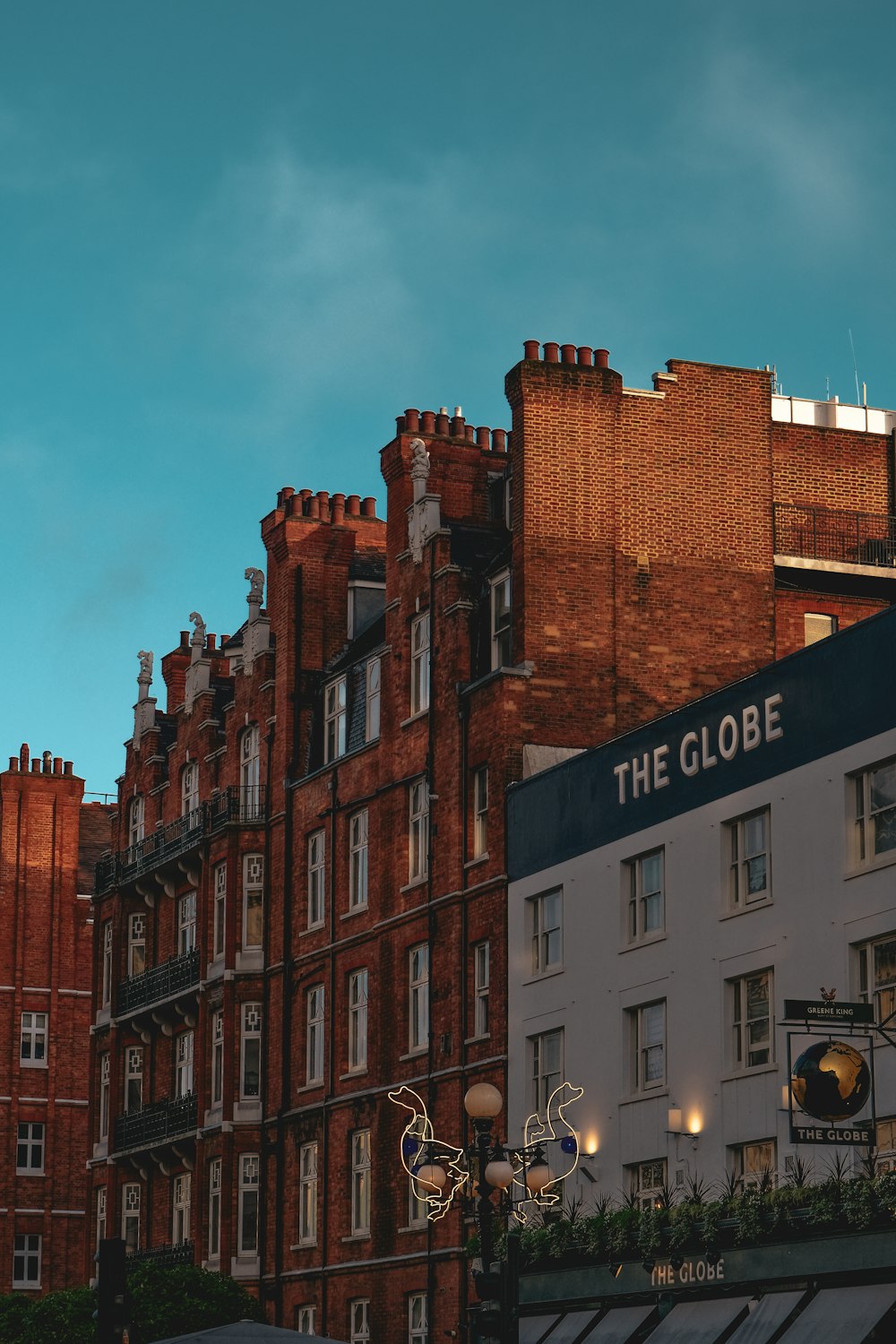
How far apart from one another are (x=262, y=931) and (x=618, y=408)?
16.7 metres

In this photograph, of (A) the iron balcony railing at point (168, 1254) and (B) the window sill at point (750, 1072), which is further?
(A) the iron balcony railing at point (168, 1254)

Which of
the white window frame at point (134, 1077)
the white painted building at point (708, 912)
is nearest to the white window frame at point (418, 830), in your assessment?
the white painted building at point (708, 912)

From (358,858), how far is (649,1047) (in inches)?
552

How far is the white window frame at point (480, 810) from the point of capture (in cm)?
4906

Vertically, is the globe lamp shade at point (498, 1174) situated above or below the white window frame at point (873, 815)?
below

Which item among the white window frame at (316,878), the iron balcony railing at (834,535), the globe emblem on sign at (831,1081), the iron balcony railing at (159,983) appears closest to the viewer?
the globe emblem on sign at (831,1081)

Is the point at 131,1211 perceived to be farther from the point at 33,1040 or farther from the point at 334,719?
the point at 33,1040

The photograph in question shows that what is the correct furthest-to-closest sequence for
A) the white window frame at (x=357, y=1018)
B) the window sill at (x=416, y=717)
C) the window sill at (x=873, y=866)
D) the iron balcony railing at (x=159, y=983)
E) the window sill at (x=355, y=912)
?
the iron balcony railing at (x=159, y=983)
the window sill at (x=355, y=912)
the white window frame at (x=357, y=1018)
the window sill at (x=416, y=717)
the window sill at (x=873, y=866)

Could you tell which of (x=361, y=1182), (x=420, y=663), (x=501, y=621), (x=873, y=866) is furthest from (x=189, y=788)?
(x=873, y=866)

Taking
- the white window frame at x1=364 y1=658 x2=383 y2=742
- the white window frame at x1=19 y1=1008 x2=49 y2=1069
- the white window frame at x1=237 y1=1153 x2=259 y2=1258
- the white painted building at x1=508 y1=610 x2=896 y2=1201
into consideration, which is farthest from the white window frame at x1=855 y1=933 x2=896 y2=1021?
the white window frame at x1=19 y1=1008 x2=49 y2=1069

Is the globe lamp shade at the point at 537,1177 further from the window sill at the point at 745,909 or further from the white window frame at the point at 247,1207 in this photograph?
the white window frame at the point at 247,1207

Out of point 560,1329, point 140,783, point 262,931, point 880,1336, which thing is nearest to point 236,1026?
point 262,931

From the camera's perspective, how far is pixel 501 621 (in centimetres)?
5059

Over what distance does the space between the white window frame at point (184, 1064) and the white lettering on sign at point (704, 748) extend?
72.6 ft
